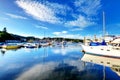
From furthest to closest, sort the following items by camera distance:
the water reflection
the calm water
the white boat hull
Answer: the white boat hull < the calm water < the water reflection

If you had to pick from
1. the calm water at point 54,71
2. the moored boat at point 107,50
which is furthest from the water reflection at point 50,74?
the moored boat at point 107,50

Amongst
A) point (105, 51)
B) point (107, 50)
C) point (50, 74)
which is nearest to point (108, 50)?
point (107, 50)

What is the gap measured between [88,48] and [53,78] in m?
24.6

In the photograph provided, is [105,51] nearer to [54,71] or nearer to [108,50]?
[108,50]

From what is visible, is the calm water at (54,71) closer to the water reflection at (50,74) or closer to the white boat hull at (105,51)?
the water reflection at (50,74)

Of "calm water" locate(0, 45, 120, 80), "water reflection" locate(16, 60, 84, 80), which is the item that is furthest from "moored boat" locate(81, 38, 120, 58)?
"water reflection" locate(16, 60, 84, 80)

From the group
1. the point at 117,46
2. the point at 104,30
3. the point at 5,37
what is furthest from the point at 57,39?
the point at 117,46

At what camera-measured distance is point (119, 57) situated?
27.1 meters

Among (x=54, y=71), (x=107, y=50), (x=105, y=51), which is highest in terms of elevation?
(x=107, y=50)

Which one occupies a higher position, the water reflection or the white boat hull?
the white boat hull

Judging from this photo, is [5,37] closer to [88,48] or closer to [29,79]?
[88,48]

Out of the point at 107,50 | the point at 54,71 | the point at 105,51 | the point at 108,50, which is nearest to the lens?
the point at 54,71

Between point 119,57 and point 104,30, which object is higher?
point 104,30

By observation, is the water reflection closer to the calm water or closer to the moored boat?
the calm water
